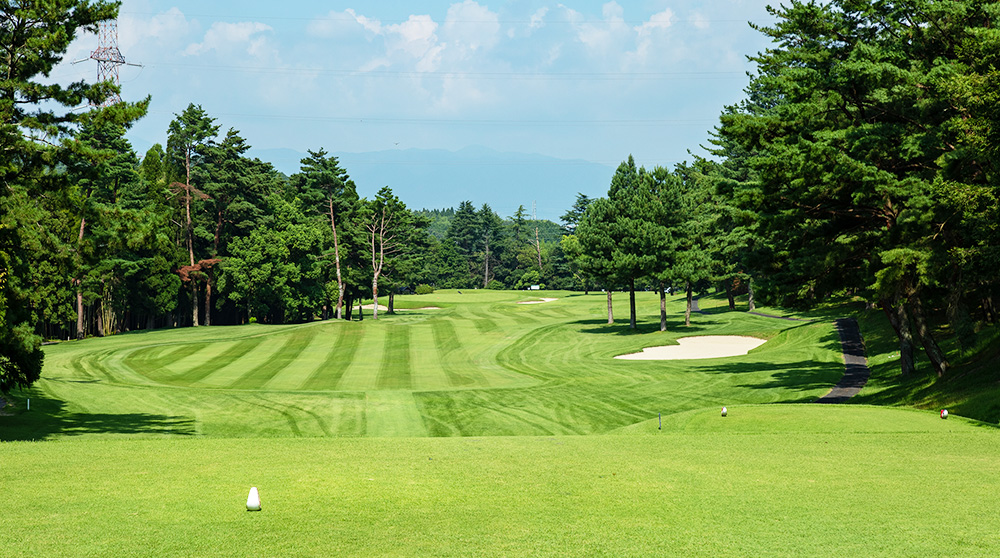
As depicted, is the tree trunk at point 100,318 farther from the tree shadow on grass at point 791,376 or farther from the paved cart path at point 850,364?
the paved cart path at point 850,364

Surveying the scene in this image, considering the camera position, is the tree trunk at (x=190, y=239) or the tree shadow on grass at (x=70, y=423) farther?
the tree trunk at (x=190, y=239)

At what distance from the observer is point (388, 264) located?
256 ft

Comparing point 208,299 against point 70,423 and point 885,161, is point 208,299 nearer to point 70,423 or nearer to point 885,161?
point 70,423

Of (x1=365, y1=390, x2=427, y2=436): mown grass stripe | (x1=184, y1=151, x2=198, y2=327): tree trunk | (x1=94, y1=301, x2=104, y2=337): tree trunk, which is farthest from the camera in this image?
(x1=184, y1=151, x2=198, y2=327): tree trunk

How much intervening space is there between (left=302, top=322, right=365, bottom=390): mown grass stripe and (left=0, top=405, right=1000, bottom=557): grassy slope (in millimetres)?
18189

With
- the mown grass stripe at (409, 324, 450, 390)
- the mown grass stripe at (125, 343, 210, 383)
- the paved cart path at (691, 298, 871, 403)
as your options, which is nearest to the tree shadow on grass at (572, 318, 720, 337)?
the paved cart path at (691, 298, 871, 403)

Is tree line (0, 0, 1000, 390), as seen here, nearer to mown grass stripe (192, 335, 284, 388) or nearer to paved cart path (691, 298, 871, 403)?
paved cart path (691, 298, 871, 403)

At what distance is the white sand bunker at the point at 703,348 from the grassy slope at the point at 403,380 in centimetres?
116

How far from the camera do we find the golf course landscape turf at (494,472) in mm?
7152

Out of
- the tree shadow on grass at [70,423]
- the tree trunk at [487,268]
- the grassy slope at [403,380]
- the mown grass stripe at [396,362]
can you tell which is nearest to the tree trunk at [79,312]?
the grassy slope at [403,380]

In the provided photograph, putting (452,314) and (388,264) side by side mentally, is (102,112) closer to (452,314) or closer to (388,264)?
(452,314)

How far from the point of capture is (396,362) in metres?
39.8

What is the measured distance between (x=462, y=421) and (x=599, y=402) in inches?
219

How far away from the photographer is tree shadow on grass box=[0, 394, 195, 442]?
19.8 meters
